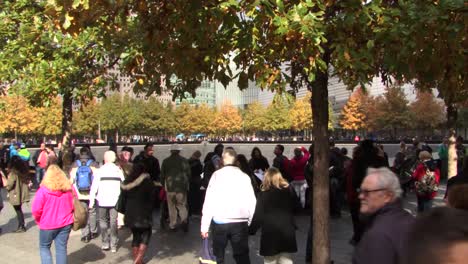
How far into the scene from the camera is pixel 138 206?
724cm

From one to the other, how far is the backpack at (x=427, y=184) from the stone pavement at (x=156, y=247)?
1664mm

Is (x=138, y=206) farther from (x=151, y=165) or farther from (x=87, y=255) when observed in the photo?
(x=151, y=165)

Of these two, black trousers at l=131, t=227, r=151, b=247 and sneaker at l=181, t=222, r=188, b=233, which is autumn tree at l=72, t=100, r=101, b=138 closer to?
sneaker at l=181, t=222, r=188, b=233

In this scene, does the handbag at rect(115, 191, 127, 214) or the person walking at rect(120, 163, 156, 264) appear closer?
the person walking at rect(120, 163, 156, 264)

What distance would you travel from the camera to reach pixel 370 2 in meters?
5.09

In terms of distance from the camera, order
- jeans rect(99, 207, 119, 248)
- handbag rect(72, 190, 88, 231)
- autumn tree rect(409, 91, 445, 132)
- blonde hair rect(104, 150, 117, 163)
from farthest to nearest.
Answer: autumn tree rect(409, 91, 445, 132), jeans rect(99, 207, 119, 248), blonde hair rect(104, 150, 117, 163), handbag rect(72, 190, 88, 231)

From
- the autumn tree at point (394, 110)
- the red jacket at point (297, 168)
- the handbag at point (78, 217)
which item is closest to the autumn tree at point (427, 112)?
the autumn tree at point (394, 110)

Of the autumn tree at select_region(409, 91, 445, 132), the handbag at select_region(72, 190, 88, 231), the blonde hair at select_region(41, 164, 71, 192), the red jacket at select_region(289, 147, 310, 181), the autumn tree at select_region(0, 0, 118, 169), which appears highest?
the autumn tree at select_region(409, 91, 445, 132)

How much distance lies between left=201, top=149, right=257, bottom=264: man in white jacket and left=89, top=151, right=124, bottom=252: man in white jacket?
10.3 feet

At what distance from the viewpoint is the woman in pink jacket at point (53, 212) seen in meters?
6.40

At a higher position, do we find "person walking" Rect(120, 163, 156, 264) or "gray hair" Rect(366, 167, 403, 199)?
"gray hair" Rect(366, 167, 403, 199)

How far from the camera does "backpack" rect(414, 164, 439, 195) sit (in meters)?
9.34

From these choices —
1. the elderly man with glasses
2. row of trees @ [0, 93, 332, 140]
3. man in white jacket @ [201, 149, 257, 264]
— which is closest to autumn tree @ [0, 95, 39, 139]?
row of trees @ [0, 93, 332, 140]

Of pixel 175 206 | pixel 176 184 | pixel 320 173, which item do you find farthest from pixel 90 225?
pixel 320 173
